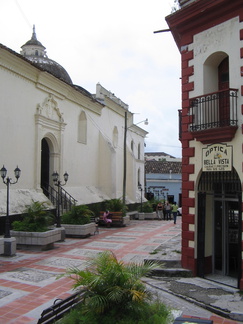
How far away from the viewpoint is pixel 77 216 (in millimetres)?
Answer: 16359

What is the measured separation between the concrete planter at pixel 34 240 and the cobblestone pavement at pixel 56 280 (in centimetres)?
27

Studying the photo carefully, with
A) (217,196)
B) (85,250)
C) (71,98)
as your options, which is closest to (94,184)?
(71,98)

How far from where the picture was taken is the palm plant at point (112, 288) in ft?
15.4

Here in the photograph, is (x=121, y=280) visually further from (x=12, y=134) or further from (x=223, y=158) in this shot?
(x=12, y=134)

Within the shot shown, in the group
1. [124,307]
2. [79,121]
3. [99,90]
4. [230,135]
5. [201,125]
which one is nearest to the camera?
[124,307]

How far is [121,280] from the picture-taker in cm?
488

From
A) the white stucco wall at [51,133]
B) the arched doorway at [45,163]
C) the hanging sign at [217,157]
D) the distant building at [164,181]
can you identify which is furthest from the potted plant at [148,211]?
the hanging sign at [217,157]

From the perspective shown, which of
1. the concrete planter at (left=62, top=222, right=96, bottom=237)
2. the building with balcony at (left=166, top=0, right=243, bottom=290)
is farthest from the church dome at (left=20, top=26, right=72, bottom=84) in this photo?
the building with balcony at (left=166, top=0, right=243, bottom=290)

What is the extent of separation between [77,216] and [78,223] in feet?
1.31

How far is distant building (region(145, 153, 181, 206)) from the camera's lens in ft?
151

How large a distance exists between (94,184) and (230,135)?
17.8 metres

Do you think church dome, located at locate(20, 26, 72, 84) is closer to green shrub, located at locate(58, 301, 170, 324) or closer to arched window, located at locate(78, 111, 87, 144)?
arched window, located at locate(78, 111, 87, 144)

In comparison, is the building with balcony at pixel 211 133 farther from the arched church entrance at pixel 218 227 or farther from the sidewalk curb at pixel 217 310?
the sidewalk curb at pixel 217 310

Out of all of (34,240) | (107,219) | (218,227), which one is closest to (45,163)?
(107,219)
